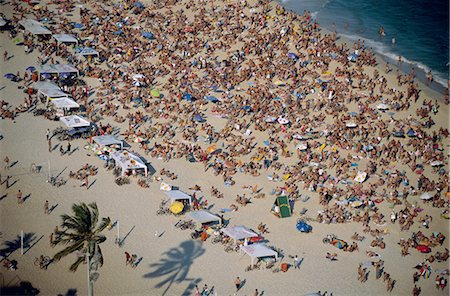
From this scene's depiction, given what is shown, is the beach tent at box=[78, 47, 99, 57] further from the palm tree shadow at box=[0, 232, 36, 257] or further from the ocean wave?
the ocean wave

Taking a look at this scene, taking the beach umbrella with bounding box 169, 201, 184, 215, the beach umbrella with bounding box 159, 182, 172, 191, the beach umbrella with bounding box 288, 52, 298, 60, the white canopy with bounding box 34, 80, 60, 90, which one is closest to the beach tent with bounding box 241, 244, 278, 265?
the beach umbrella with bounding box 169, 201, 184, 215

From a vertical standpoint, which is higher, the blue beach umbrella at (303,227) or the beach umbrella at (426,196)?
the beach umbrella at (426,196)

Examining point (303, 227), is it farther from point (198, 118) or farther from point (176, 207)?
point (198, 118)

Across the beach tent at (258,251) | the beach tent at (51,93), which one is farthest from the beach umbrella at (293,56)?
the beach tent at (258,251)

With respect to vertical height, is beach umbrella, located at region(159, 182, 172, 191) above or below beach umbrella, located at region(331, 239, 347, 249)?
above

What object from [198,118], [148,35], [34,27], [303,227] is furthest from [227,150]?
[34,27]

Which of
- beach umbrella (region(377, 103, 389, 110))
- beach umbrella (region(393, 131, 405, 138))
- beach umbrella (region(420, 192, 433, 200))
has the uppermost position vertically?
beach umbrella (region(377, 103, 389, 110))

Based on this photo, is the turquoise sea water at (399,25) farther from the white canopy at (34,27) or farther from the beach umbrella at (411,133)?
the white canopy at (34,27)
